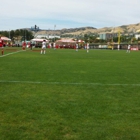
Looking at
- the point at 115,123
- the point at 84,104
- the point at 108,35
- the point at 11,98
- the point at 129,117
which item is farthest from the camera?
the point at 108,35

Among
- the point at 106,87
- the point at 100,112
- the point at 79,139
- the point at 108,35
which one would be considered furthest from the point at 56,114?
the point at 108,35

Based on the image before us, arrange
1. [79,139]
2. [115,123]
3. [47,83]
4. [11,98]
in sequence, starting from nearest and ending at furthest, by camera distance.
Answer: [79,139] → [115,123] → [11,98] → [47,83]

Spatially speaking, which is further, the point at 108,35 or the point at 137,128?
the point at 108,35

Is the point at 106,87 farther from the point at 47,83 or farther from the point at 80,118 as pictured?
the point at 80,118

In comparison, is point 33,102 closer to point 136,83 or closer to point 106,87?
point 106,87

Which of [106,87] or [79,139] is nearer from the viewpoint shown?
[79,139]

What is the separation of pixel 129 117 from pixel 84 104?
135 centimetres

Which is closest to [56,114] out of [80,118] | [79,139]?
[80,118]

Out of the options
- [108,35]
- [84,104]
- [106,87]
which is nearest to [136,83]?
[106,87]

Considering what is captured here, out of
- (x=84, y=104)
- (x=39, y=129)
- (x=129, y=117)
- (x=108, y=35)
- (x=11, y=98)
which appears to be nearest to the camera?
(x=39, y=129)

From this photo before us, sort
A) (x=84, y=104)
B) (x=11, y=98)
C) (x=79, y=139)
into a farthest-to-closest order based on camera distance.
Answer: (x=11, y=98)
(x=84, y=104)
(x=79, y=139)

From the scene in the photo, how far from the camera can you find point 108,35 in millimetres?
189500

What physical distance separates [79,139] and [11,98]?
3.18 meters

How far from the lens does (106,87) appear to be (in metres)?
9.38
